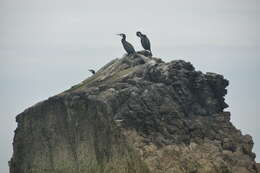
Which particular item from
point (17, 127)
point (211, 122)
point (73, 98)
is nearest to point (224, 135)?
point (211, 122)

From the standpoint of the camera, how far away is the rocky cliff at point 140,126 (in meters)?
80.0

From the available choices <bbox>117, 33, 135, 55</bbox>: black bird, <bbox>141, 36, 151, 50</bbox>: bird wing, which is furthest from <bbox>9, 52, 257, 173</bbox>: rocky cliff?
<bbox>141, 36, 151, 50</bbox>: bird wing

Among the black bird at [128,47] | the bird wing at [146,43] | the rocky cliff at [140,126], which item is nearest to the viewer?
the rocky cliff at [140,126]

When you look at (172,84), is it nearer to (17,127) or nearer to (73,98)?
(73,98)

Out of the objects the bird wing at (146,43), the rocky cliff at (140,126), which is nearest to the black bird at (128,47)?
the rocky cliff at (140,126)

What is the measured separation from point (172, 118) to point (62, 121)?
11714 millimetres

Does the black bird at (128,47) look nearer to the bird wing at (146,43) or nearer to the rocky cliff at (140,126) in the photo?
the rocky cliff at (140,126)

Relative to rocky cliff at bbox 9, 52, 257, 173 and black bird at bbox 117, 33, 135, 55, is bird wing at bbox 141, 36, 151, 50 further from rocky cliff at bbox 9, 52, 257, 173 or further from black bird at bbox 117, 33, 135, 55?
rocky cliff at bbox 9, 52, 257, 173

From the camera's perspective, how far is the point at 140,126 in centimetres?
8156

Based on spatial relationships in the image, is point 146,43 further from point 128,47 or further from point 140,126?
point 140,126

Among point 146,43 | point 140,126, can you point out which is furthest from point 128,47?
point 140,126

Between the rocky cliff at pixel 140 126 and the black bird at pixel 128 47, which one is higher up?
the black bird at pixel 128 47

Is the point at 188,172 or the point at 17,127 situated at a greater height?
the point at 17,127

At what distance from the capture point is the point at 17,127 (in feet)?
311
